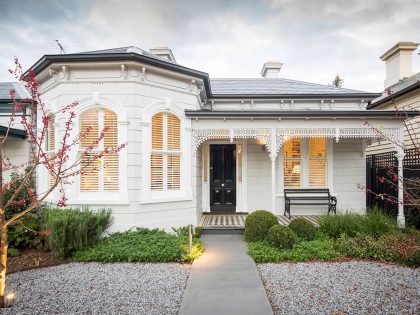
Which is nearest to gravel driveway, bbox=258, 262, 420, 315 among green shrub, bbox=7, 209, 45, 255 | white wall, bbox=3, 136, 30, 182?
green shrub, bbox=7, 209, 45, 255

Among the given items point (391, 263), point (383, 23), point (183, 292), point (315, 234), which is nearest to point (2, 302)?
point (183, 292)

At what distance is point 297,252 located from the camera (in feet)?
17.5

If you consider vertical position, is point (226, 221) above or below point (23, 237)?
below

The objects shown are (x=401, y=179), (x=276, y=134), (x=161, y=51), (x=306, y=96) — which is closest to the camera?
(x=401, y=179)

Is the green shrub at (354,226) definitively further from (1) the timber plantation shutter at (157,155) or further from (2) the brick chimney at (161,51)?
(2) the brick chimney at (161,51)

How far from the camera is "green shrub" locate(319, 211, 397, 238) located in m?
5.96

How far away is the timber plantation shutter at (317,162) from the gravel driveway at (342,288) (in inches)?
180

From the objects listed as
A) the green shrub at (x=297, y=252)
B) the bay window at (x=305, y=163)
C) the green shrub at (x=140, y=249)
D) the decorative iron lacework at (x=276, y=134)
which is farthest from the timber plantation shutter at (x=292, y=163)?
the green shrub at (x=140, y=249)

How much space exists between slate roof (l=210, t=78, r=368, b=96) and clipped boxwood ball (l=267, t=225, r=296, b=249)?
626 centimetres

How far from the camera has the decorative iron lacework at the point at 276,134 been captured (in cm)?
734

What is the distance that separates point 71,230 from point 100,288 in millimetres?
1835

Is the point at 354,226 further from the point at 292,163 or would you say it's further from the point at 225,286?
the point at 225,286

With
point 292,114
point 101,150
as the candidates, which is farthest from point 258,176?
point 101,150

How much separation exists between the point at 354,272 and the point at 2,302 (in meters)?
5.80
